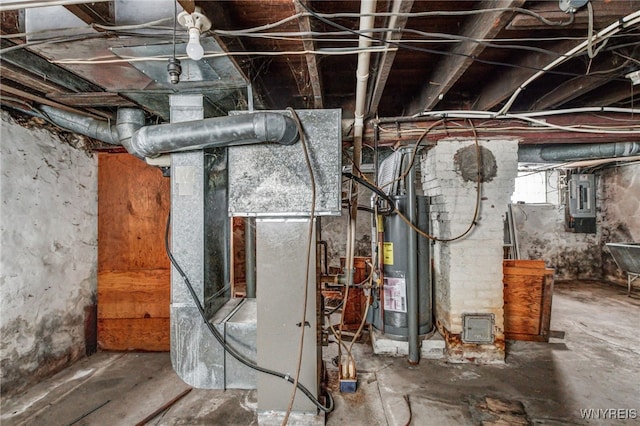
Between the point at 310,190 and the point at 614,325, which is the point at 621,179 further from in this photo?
the point at 310,190

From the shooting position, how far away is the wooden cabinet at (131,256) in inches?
119

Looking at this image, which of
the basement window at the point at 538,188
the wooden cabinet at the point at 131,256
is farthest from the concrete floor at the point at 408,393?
the basement window at the point at 538,188

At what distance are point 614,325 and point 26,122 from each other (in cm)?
651

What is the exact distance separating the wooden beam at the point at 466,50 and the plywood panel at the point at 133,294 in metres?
3.06

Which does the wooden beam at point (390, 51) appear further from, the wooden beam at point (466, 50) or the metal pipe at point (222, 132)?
the metal pipe at point (222, 132)

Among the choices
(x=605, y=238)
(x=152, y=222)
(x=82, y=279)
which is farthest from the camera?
(x=605, y=238)

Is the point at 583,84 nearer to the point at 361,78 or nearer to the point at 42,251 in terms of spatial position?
the point at 361,78

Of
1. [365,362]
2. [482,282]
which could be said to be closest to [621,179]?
[482,282]

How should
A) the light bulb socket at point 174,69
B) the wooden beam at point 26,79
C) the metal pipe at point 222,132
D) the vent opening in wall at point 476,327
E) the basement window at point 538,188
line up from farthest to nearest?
the basement window at point 538,188, the vent opening in wall at point 476,327, the wooden beam at point 26,79, the metal pipe at point 222,132, the light bulb socket at point 174,69

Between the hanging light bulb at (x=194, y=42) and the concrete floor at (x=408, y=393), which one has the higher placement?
the hanging light bulb at (x=194, y=42)

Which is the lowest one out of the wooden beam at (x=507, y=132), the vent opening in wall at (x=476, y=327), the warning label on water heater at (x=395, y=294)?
the vent opening in wall at (x=476, y=327)

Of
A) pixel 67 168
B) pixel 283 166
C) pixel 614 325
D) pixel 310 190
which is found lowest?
pixel 614 325

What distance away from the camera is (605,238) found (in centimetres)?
581

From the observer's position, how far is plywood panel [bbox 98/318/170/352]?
3.02 metres
